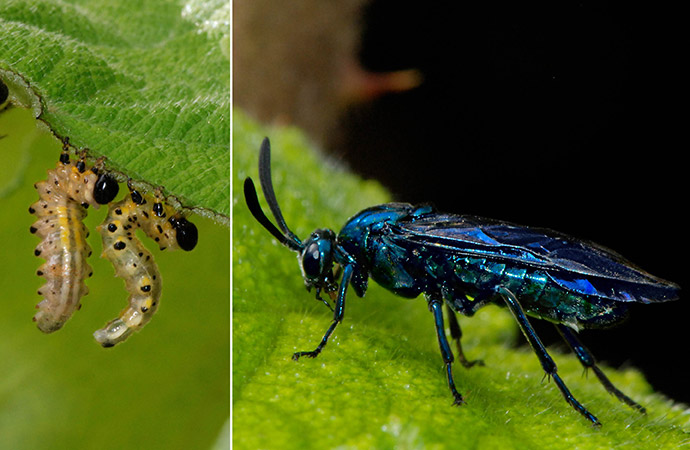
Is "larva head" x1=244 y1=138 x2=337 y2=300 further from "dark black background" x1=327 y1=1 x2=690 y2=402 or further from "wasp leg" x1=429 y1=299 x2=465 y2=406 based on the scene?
"dark black background" x1=327 y1=1 x2=690 y2=402

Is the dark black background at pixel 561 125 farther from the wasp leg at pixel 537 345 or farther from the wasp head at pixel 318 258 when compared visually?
the wasp head at pixel 318 258

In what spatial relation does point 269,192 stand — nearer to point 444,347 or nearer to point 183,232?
point 183,232

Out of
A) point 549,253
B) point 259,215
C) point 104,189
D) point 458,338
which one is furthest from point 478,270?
point 104,189

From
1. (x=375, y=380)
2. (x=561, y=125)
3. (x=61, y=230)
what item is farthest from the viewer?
(x=561, y=125)

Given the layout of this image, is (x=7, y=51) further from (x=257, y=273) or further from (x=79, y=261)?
(x=257, y=273)

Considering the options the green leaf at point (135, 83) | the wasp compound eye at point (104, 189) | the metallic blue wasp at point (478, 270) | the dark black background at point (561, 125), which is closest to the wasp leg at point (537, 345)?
the metallic blue wasp at point (478, 270)

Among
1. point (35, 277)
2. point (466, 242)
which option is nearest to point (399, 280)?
point (466, 242)

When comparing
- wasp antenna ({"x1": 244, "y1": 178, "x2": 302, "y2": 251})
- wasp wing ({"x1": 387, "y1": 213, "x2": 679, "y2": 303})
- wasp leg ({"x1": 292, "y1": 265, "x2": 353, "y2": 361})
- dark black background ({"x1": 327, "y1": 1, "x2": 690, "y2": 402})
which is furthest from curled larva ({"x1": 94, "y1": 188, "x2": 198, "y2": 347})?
dark black background ({"x1": 327, "y1": 1, "x2": 690, "y2": 402})
